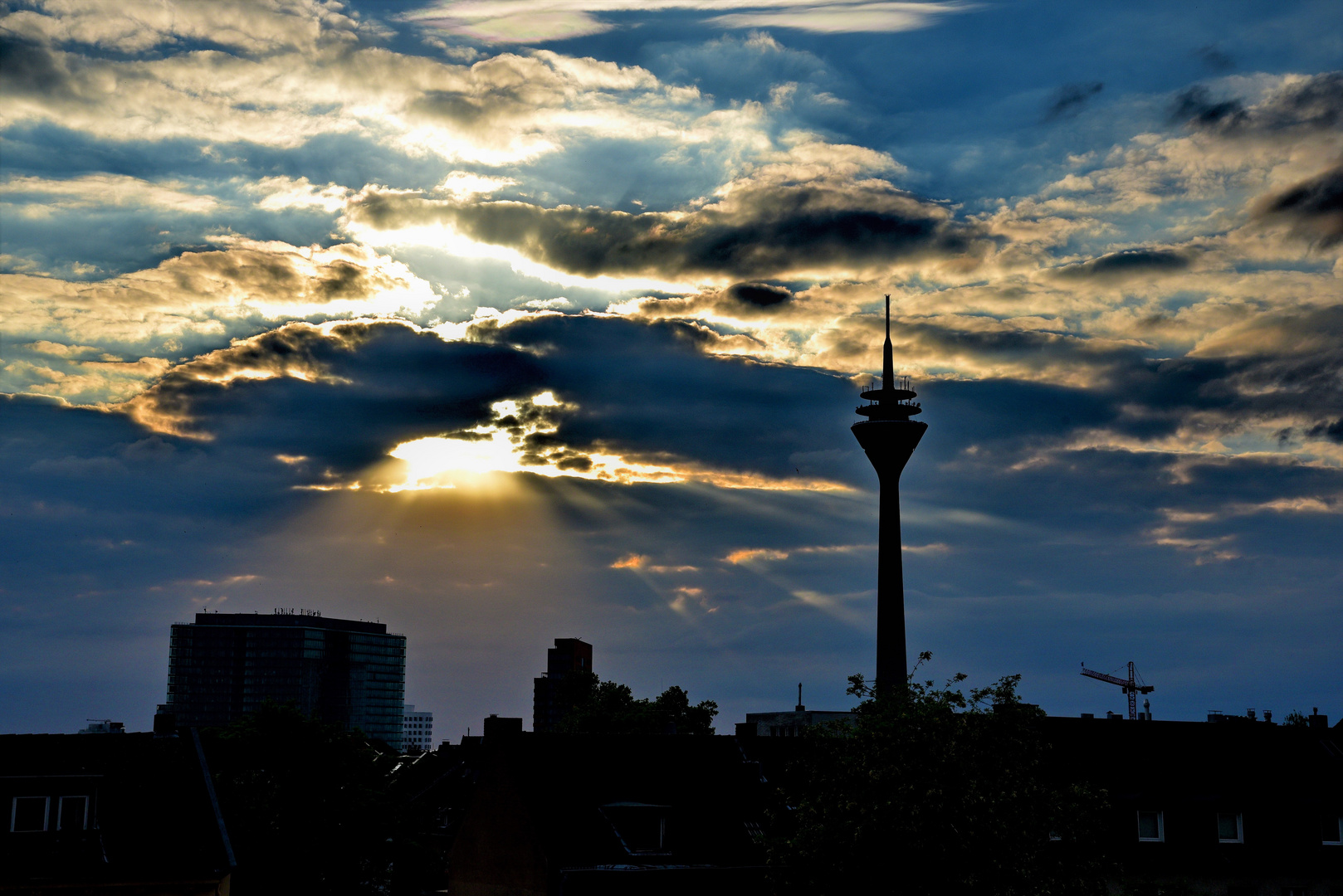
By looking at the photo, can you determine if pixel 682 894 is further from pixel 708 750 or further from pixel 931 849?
pixel 931 849

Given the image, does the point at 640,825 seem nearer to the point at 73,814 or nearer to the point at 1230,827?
the point at 73,814

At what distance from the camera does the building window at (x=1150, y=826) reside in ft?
189

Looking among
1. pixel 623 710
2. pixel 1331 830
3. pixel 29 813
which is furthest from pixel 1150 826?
pixel 623 710

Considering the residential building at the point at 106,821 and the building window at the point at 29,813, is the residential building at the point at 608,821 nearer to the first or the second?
the residential building at the point at 106,821

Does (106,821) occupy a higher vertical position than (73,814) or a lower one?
lower

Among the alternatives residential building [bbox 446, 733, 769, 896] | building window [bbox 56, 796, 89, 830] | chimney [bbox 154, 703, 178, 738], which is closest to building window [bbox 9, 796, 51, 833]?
building window [bbox 56, 796, 89, 830]

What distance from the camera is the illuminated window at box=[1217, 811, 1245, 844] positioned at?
58250 mm

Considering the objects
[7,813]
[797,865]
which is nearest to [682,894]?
[797,865]

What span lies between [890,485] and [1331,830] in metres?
94.3

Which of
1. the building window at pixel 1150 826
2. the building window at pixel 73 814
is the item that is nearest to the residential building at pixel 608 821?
the building window at pixel 73 814

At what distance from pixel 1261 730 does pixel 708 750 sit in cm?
2952

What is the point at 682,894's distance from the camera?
51.3 meters

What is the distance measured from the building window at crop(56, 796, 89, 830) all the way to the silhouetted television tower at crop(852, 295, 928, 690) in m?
111

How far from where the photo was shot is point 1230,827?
5859 centimetres
